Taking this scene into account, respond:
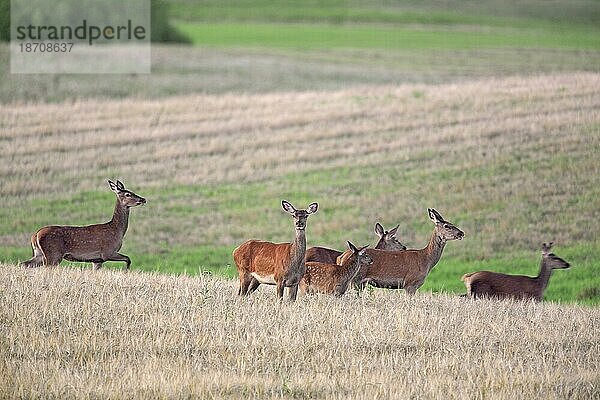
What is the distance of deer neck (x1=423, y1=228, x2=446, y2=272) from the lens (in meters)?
17.2

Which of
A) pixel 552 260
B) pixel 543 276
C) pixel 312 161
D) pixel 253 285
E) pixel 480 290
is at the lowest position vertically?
pixel 480 290

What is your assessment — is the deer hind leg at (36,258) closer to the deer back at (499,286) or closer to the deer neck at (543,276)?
the deer back at (499,286)

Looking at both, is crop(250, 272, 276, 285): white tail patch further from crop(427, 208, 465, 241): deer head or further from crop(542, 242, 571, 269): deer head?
crop(542, 242, 571, 269): deer head

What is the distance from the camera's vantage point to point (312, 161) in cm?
3350

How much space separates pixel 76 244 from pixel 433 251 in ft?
17.7

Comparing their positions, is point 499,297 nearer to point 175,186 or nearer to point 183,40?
point 175,186

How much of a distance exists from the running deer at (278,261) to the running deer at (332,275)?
2.35 ft

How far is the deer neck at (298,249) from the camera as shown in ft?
49.4

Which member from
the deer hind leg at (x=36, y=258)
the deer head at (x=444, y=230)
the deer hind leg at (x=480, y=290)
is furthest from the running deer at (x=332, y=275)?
the deer hind leg at (x=36, y=258)

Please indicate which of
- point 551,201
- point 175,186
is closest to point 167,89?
point 175,186

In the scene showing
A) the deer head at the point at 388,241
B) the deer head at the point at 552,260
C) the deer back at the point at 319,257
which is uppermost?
the deer head at the point at 388,241

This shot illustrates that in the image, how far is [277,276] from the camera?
50.0 ft

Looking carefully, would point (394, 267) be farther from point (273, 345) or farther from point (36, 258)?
point (36, 258)

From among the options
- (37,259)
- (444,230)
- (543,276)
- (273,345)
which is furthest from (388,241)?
(273,345)
